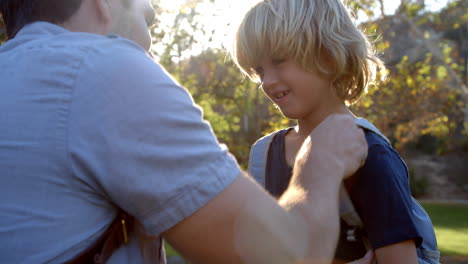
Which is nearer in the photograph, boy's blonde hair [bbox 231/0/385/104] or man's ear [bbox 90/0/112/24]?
man's ear [bbox 90/0/112/24]

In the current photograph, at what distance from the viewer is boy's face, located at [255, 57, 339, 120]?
229 centimetres

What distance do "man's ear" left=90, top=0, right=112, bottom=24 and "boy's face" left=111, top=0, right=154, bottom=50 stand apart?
2 centimetres

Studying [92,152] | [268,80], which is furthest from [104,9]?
[268,80]

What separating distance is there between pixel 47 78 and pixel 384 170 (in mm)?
1199

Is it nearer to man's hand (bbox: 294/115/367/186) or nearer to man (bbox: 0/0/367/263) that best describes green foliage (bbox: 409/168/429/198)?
man's hand (bbox: 294/115/367/186)

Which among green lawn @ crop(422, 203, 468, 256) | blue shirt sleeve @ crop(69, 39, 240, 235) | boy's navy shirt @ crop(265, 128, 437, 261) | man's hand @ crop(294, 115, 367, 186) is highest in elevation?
blue shirt sleeve @ crop(69, 39, 240, 235)

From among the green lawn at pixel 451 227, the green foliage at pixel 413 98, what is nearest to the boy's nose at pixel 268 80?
the green lawn at pixel 451 227

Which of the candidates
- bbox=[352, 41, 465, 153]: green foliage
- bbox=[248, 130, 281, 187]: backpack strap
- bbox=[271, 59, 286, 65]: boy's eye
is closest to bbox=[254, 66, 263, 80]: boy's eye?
bbox=[271, 59, 286, 65]: boy's eye

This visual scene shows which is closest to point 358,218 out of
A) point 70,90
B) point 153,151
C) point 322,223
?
point 322,223

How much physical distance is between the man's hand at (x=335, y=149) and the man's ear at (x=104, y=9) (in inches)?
27.7

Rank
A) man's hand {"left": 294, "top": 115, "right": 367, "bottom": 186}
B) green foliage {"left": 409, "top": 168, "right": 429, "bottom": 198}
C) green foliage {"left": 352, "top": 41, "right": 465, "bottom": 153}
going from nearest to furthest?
man's hand {"left": 294, "top": 115, "right": 367, "bottom": 186}
green foliage {"left": 352, "top": 41, "right": 465, "bottom": 153}
green foliage {"left": 409, "top": 168, "right": 429, "bottom": 198}

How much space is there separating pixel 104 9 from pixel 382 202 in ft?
3.78

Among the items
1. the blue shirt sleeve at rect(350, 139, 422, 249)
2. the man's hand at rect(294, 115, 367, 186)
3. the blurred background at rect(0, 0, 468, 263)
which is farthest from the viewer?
the blurred background at rect(0, 0, 468, 263)

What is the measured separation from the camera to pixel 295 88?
2.29 meters
